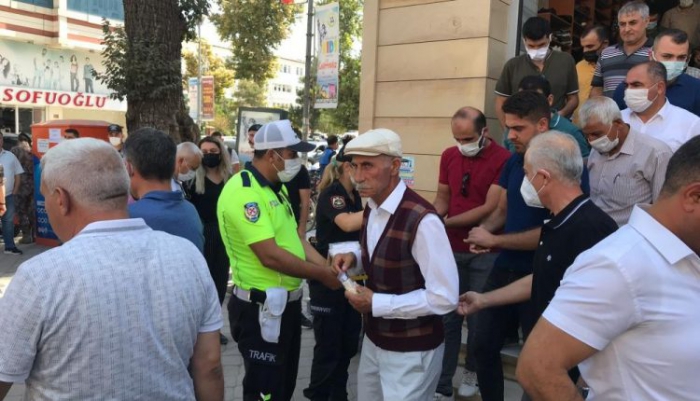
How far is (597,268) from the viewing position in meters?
1.33

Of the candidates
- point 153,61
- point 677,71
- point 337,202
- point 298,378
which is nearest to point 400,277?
point 337,202

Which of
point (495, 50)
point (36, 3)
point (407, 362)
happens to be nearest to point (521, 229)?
point (407, 362)

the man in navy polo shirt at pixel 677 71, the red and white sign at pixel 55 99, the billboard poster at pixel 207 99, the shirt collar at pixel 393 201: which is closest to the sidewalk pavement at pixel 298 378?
the shirt collar at pixel 393 201

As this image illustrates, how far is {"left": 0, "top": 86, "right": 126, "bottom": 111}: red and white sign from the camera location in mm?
19000

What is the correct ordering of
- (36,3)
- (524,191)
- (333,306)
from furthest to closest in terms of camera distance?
(36,3), (333,306), (524,191)

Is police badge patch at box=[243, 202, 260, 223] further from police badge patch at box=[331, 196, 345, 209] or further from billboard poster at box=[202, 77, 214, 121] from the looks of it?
billboard poster at box=[202, 77, 214, 121]

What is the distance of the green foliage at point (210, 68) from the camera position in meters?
30.5

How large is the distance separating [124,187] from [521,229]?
2.31m

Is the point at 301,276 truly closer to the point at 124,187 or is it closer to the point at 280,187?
the point at 280,187

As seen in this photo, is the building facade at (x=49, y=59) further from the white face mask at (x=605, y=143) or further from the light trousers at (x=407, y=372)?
the light trousers at (x=407, y=372)

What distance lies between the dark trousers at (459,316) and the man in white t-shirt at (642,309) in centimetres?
251

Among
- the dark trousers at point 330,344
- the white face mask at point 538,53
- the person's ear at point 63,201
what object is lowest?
the dark trousers at point 330,344

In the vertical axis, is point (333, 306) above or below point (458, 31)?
below

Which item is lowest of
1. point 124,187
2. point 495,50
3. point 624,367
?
point 624,367
